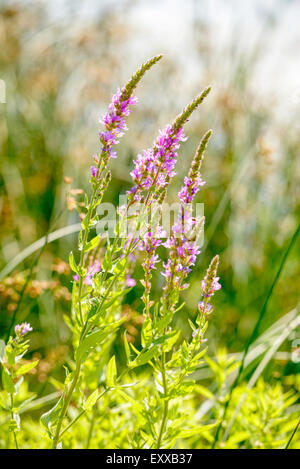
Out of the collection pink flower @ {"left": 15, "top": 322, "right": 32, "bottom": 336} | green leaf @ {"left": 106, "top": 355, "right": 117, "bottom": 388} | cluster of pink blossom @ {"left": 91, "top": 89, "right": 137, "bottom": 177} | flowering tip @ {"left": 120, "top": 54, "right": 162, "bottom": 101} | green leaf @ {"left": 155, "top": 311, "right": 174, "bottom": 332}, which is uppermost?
flowering tip @ {"left": 120, "top": 54, "right": 162, "bottom": 101}

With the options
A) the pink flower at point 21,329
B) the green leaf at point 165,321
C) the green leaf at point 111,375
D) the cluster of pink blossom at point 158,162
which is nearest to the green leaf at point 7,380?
the pink flower at point 21,329

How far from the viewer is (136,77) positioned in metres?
0.77

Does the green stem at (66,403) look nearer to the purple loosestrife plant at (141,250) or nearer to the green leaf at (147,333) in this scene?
the purple loosestrife plant at (141,250)

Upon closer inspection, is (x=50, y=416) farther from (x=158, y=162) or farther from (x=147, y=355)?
(x=158, y=162)

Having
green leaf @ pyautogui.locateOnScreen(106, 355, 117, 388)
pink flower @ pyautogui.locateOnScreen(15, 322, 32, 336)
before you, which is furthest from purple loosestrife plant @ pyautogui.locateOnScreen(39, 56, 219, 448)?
pink flower @ pyautogui.locateOnScreen(15, 322, 32, 336)

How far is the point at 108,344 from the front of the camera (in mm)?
1154

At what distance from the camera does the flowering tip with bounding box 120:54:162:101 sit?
2.52 feet

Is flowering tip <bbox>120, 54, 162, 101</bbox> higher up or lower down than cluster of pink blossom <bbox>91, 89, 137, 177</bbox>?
higher up

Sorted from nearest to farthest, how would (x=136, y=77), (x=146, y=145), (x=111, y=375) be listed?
(x=136, y=77), (x=111, y=375), (x=146, y=145)

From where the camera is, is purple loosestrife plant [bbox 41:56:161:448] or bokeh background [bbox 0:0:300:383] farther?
bokeh background [bbox 0:0:300:383]

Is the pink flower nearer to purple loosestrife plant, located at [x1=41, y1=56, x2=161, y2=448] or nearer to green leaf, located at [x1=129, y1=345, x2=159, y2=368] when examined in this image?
purple loosestrife plant, located at [x1=41, y1=56, x2=161, y2=448]

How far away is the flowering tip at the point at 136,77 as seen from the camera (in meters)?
0.77

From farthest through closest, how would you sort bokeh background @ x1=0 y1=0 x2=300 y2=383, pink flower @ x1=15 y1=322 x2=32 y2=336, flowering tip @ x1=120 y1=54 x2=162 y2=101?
bokeh background @ x1=0 y1=0 x2=300 y2=383 → pink flower @ x1=15 y1=322 x2=32 y2=336 → flowering tip @ x1=120 y1=54 x2=162 y2=101

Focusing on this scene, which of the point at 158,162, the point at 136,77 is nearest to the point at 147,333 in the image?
the point at 158,162
